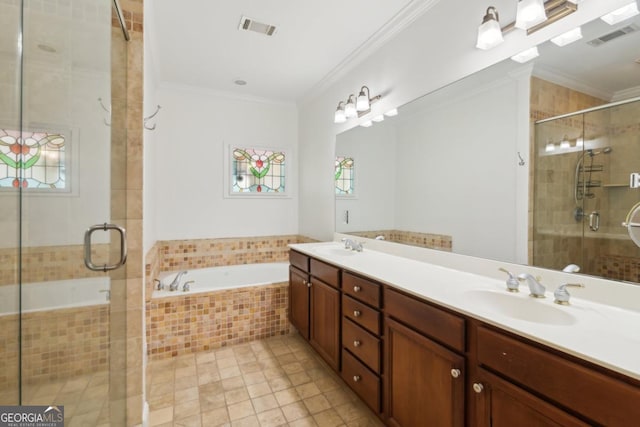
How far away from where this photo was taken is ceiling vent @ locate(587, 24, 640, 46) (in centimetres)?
115

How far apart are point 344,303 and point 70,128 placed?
5.40 feet

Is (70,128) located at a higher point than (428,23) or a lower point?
lower

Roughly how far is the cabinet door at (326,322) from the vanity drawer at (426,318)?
0.57 m

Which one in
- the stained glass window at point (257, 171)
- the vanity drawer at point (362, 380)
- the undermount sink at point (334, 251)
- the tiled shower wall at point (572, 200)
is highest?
the stained glass window at point (257, 171)

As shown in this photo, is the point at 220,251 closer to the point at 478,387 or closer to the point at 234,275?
the point at 234,275

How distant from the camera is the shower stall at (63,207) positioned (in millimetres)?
988

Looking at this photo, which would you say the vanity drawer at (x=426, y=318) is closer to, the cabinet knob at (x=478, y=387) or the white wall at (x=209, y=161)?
the cabinet knob at (x=478, y=387)

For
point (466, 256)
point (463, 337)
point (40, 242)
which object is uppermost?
point (40, 242)

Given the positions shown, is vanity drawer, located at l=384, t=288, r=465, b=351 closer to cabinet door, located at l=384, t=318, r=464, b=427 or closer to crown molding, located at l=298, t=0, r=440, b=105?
cabinet door, located at l=384, t=318, r=464, b=427

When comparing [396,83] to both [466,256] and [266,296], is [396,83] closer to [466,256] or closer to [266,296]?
[466,256]

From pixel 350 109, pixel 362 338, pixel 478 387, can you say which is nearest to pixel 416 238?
pixel 362 338

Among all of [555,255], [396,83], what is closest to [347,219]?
[396,83]

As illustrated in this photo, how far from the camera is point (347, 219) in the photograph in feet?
9.64

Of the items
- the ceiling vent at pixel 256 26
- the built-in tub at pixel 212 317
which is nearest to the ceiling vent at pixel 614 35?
the ceiling vent at pixel 256 26
